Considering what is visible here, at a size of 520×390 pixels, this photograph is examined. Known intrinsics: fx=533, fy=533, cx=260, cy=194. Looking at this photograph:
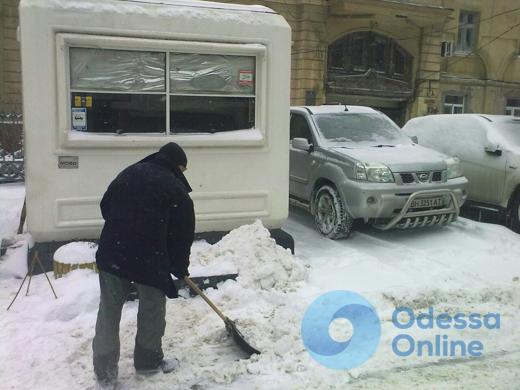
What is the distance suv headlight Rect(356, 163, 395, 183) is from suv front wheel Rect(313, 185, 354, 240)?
56 centimetres

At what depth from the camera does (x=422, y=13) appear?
2019cm

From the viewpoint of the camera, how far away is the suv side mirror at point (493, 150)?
8.37 metres

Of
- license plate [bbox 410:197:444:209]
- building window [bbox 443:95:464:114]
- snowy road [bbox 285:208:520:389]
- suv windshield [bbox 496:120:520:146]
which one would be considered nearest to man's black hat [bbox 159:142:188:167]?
snowy road [bbox 285:208:520:389]

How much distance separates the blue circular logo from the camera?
4180 millimetres

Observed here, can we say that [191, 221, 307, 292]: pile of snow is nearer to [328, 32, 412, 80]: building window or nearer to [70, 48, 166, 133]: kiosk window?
[70, 48, 166, 133]: kiosk window

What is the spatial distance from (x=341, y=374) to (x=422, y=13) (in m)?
19.0

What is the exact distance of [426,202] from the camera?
7035mm

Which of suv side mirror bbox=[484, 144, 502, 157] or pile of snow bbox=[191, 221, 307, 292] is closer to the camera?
pile of snow bbox=[191, 221, 307, 292]

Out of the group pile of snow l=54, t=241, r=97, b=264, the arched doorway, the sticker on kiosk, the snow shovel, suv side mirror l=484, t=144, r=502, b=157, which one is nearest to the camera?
the snow shovel

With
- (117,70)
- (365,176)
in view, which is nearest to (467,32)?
(365,176)

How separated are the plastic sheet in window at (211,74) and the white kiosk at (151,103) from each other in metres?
0.01

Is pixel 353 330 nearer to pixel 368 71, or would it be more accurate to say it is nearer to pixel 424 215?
pixel 424 215

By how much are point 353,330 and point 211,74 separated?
3.27 m

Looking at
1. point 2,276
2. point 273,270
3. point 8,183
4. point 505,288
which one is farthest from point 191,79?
point 8,183
